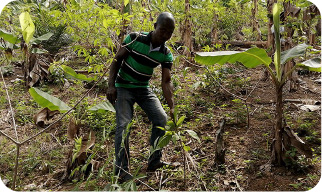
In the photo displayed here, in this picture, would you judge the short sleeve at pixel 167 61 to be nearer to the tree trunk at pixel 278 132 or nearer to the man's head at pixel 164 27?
the man's head at pixel 164 27

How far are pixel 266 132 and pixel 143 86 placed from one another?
1.74 metres

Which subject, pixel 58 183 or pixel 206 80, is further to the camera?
pixel 206 80

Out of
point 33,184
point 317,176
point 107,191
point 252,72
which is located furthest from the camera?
point 252,72

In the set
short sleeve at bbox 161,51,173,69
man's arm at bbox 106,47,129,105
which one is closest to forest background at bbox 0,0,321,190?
man's arm at bbox 106,47,129,105

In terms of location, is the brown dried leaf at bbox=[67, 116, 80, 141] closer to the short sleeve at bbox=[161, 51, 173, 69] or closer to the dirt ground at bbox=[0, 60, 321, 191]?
the dirt ground at bbox=[0, 60, 321, 191]

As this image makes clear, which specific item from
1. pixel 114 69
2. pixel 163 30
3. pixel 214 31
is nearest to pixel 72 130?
pixel 114 69

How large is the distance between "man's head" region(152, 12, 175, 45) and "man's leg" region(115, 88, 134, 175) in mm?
656

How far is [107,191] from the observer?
204 cm

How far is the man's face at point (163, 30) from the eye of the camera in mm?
2593

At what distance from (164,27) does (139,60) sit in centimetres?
46

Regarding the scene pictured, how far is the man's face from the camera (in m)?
2.59

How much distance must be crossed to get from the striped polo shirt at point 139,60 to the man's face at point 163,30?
155mm

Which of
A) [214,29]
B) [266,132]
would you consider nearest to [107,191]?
[266,132]

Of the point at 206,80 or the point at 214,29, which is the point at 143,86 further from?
the point at 214,29
